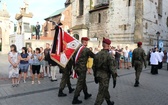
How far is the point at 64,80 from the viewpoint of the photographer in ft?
23.2

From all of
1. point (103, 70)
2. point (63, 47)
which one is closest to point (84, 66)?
point (103, 70)

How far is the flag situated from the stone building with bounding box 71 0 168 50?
18.4 meters

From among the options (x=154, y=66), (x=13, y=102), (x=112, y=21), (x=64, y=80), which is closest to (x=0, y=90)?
(x=13, y=102)

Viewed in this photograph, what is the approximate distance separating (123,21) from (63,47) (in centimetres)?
2138

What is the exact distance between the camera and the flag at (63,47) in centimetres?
705

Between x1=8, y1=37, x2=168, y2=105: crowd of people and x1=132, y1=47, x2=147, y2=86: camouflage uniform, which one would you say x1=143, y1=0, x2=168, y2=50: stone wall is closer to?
x1=132, y1=47, x2=147, y2=86: camouflage uniform

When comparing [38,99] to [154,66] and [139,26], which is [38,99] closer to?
[154,66]

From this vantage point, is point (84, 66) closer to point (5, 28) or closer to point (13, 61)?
point (13, 61)

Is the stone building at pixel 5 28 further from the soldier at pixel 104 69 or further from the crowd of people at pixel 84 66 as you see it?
the soldier at pixel 104 69

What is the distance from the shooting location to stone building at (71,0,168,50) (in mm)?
25688

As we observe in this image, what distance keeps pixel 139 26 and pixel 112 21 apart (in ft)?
16.2

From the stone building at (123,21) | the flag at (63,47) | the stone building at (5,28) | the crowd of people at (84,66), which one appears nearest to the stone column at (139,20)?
the stone building at (123,21)

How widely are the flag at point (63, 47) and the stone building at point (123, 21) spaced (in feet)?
60.5

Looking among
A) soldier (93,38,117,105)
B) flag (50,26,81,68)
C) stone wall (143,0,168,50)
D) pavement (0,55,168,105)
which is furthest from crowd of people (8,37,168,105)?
stone wall (143,0,168,50)
